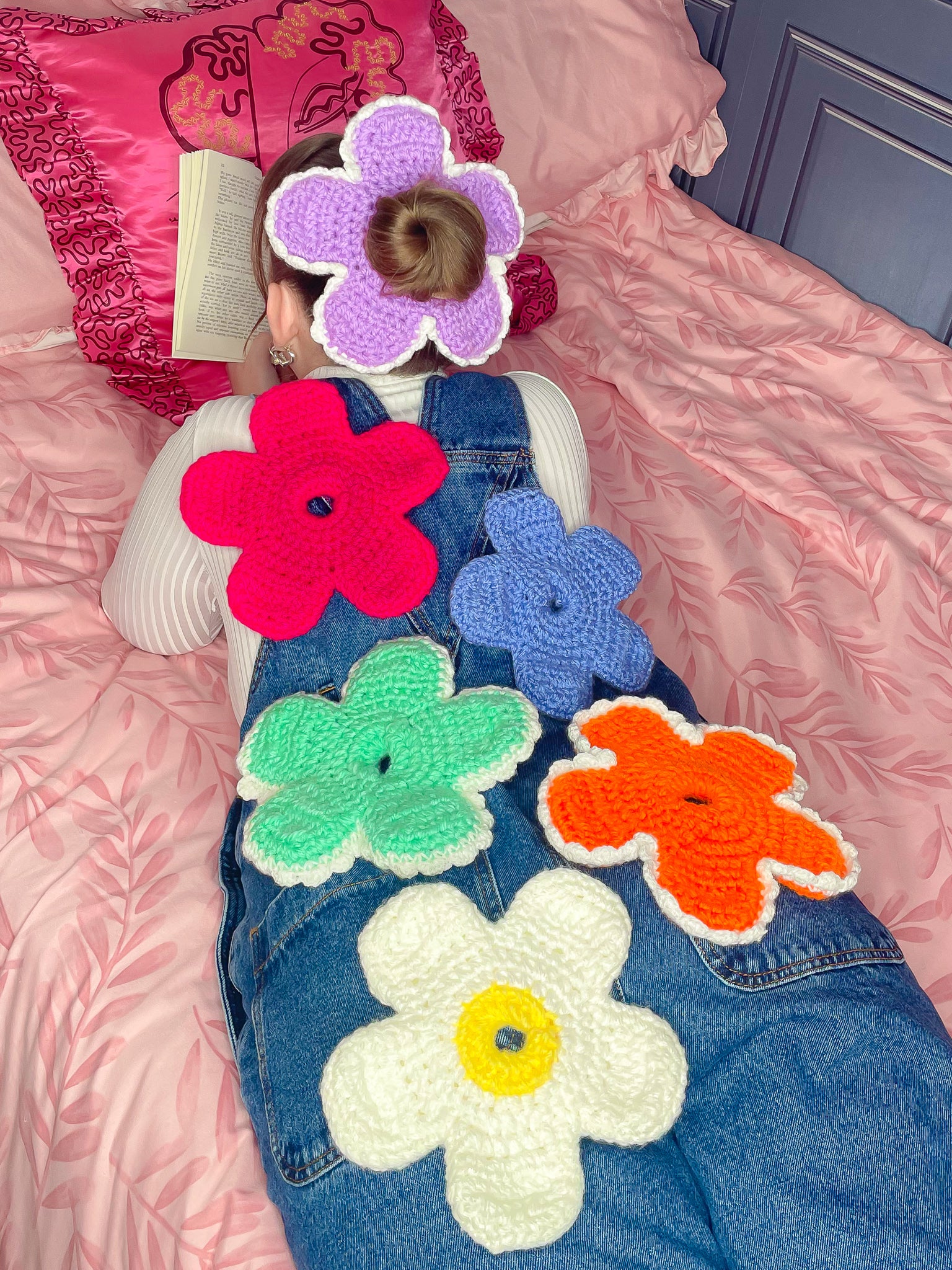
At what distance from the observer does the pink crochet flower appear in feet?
2.72

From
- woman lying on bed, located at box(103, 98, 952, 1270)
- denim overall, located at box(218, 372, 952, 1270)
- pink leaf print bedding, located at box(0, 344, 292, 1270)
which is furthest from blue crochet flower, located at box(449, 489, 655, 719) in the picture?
pink leaf print bedding, located at box(0, 344, 292, 1270)

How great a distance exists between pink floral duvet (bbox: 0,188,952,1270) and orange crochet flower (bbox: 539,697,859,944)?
248 millimetres

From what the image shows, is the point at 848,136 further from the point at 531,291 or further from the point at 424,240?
the point at 424,240

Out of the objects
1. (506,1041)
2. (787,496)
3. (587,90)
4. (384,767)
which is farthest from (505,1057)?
(587,90)

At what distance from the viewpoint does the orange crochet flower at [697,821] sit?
2.35 feet

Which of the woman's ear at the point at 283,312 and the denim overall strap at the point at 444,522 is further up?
the woman's ear at the point at 283,312

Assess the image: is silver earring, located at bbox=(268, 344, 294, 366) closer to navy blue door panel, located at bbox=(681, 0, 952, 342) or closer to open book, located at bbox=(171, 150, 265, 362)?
open book, located at bbox=(171, 150, 265, 362)

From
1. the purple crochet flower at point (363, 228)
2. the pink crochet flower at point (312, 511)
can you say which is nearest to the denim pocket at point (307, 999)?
the pink crochet flower at point (312, 511)

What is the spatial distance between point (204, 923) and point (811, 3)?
1622 millimetres

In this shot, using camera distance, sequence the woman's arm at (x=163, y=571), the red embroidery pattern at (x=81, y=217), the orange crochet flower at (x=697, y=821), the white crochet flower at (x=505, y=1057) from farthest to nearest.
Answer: the red embroidery pattern at (x=81, y=217), the woman's arm at (x=163, y=571), the orange crochet flower at (x=697, y=821), the white crochet flower at (x=505, y=1057)

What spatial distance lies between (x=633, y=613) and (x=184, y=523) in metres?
0.54

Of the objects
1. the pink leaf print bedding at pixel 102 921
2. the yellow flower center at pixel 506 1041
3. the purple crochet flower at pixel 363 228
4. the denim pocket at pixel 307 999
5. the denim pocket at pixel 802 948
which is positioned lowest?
the pink leaf print bedding at pixel 102 921

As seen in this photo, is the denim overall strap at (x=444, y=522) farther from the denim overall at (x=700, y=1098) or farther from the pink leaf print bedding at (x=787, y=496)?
the pink leaf print bedding at (x=787, y=496)

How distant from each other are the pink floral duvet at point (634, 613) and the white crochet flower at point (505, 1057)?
0.20 metres
